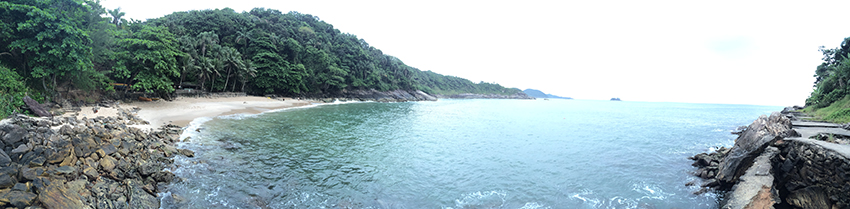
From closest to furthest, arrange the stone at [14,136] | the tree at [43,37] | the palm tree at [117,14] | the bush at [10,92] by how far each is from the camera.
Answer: the stone at [14,136] → the bush at [10,92] → the tree at [43,37] → the palm tree at [117,14]

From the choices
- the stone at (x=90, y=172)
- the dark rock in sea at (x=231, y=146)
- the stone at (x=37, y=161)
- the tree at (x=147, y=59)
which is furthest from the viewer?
the tree at (x=147, y=59)

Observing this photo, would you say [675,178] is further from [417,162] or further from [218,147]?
[218,147]

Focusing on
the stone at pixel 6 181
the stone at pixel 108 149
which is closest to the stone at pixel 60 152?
the stone at pixel 108 149

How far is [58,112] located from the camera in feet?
53.7

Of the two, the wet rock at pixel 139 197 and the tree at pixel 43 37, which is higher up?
the tree at pixel 43 37

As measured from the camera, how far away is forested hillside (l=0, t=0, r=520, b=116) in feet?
50.1

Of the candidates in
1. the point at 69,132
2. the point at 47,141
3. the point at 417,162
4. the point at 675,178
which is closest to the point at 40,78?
the point at 69,132

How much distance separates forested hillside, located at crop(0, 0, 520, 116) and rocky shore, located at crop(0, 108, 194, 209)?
752 centimetres

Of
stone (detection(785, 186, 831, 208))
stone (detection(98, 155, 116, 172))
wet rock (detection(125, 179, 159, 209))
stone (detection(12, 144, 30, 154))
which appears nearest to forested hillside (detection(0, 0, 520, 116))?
stone (detection(12, 144, 30, 154))

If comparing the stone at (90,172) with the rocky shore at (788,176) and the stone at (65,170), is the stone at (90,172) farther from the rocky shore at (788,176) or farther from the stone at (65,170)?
the rocky shore at (788,176)

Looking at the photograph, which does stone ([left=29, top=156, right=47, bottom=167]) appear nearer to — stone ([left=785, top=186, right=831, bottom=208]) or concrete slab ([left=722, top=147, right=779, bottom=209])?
concrete slab ([left=722, top=147, right=779, bottom=209])

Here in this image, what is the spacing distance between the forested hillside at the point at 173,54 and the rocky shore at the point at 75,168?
752cm

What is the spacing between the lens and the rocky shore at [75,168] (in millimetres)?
6281

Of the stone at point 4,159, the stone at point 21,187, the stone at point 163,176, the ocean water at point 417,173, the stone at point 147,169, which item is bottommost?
the ocean water at point 417,173
